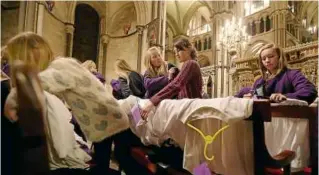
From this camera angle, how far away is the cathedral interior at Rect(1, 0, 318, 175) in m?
8.62

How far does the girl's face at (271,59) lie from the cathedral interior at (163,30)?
3023 mm

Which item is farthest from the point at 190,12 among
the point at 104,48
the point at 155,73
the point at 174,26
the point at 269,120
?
the point at 269,120

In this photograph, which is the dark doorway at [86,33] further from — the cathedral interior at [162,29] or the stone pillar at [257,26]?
Answer: the stone pillar at [257,26]

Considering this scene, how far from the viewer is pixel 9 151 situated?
1.10 m

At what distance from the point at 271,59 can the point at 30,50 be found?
5.56ft

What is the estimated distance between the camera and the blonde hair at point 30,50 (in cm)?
115

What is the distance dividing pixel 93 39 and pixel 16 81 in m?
14.1

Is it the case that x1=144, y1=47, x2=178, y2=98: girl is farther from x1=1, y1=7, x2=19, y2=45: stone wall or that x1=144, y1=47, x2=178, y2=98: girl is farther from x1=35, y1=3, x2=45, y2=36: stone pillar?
x1=35, y1=3, x2=45, y2=36: stone pillar

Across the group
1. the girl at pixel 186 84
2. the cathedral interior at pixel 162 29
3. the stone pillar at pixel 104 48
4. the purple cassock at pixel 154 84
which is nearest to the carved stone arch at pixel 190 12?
the cathedral interior at pixel 162 29

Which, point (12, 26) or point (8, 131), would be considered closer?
point (8, 131)

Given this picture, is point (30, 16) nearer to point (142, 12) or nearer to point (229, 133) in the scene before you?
point (142, 12)

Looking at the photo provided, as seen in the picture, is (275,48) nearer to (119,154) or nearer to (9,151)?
(119,154)

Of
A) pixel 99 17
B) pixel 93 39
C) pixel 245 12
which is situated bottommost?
pixel 93 39

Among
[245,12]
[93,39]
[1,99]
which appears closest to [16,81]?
[1,99]
